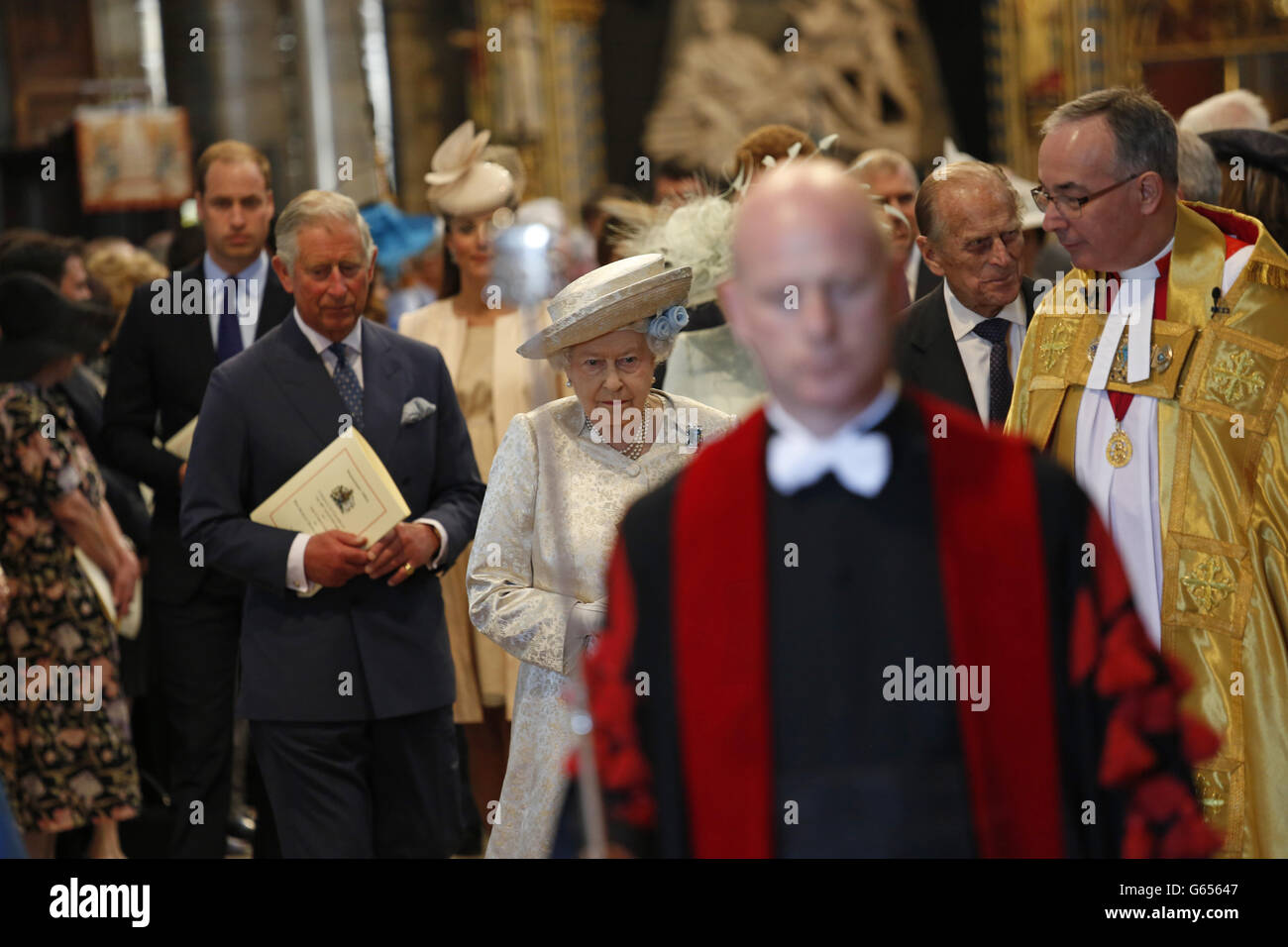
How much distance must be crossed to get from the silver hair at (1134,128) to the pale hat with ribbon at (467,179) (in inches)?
97.3

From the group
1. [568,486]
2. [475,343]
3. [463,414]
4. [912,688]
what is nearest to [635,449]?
[568,486]

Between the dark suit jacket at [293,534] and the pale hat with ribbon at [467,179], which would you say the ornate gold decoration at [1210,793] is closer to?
the dark suit jacket at [293,534]

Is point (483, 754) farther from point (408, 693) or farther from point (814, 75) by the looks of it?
point (814, 75)

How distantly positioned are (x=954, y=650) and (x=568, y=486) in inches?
69.4

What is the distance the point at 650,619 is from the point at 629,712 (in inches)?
4.4

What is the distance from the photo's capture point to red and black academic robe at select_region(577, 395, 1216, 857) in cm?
183

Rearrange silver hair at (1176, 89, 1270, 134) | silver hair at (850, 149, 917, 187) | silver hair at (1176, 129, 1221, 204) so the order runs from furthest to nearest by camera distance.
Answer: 1. silver hair at (850, 149, 917, 187)
2. silver hair at (1176, 89, 1270, 134)
3. silver hair at (1176, 129, 1221, 204)

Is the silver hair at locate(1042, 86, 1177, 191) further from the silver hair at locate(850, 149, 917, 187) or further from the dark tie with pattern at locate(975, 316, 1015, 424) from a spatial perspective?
the silver hair at locate(850, 149, 917, 187)

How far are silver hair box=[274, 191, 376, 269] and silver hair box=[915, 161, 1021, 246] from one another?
56.1 inches

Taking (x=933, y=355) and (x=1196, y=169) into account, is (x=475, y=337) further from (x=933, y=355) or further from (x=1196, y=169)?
(x=1196, y=169)

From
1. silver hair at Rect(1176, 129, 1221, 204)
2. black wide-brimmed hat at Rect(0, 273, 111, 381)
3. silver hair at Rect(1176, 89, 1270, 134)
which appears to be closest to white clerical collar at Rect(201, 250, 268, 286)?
black wide-brimmed hat at Rect(0, 273, 111, 381)

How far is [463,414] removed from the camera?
5.06 metres

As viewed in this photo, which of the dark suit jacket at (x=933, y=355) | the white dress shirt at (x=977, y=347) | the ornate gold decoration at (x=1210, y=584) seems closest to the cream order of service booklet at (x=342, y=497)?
the dark suit jacket at (x=933, y=355)
